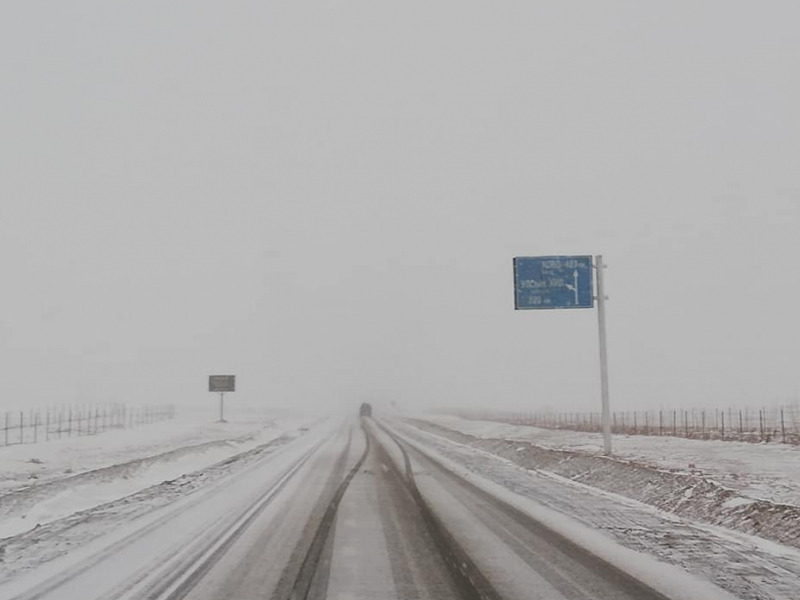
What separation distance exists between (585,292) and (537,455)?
6.39m

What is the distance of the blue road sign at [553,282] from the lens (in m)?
26.7

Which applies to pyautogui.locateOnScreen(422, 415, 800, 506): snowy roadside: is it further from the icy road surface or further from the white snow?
the icy road surface

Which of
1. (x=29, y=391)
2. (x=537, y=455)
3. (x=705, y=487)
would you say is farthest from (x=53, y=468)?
(x=29, y=391)

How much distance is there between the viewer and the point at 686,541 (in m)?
10.5

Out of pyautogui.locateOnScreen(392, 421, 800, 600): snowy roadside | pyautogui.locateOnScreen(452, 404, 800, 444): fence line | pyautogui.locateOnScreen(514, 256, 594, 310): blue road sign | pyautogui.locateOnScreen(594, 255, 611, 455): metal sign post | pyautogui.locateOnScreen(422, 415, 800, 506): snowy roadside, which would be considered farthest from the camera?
pyautogui.locateOnScreen(452, 404, 800, 444): fence line

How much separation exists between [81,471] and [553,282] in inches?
700

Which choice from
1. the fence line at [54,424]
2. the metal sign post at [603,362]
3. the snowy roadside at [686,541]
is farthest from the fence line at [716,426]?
the fence line at [54,424]

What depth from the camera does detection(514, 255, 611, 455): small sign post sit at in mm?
26500

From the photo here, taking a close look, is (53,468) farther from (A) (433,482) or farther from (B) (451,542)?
(B) (451,542)

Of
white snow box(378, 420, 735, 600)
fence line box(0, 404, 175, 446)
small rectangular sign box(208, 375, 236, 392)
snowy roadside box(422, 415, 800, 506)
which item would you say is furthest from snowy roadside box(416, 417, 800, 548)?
small rectangular sign box(208, 375, 236, 392)

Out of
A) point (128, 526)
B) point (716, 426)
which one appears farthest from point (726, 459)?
point (716, 426)

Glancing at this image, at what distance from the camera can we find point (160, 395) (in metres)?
189

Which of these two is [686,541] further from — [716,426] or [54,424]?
[54,424]

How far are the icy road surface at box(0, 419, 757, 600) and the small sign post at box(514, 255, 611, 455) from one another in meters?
11.0
